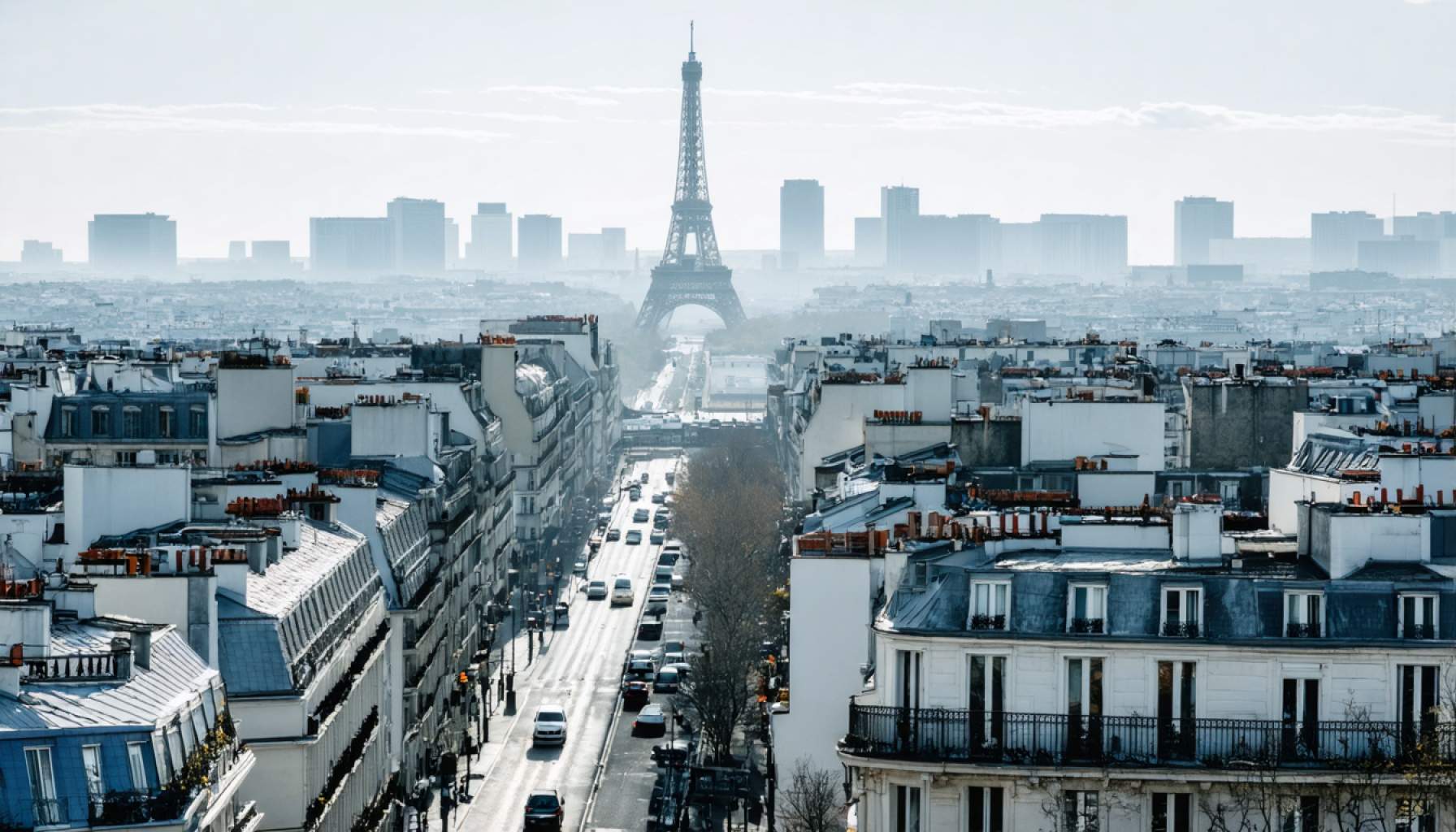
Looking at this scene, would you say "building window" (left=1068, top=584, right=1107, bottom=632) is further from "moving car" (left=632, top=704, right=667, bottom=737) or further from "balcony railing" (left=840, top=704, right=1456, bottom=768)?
"moving car" (left=632, top=704, right=667, bottom=737)

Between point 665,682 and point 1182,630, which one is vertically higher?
point 1182,630

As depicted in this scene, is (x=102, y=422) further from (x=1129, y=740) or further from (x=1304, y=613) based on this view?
(x=1304, y=613)

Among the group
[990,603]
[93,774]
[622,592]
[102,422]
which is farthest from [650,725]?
[93,774]

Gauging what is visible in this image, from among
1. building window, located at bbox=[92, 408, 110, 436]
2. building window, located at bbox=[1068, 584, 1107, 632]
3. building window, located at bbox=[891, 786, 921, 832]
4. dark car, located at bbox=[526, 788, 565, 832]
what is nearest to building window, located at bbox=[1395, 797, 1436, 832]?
building window, located at bbox=[1068, 584, 1107, 632]

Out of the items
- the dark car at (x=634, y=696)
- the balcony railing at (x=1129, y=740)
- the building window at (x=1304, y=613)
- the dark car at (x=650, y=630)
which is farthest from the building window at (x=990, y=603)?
the dark car at (x=650, y=630)

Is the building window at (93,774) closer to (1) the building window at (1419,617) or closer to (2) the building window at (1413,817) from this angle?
(2) the building window at (1413,817)

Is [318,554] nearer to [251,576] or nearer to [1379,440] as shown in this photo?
[251,576]

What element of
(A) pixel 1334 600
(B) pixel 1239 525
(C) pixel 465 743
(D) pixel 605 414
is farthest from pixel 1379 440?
(D) pixel 605 414
